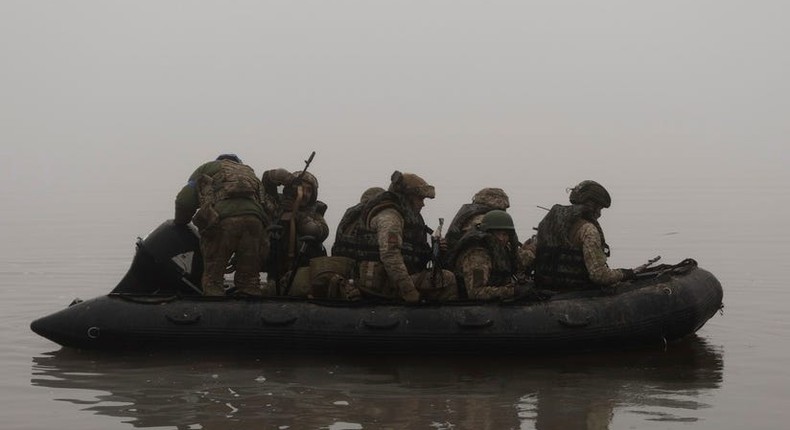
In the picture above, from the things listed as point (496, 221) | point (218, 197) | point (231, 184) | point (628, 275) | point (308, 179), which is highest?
point (308, 179)

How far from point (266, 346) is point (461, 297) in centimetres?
190

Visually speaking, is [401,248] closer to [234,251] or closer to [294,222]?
[294,222]

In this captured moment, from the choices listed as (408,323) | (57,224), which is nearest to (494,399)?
(408,323)

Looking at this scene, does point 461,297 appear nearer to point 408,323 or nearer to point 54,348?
point 408,323

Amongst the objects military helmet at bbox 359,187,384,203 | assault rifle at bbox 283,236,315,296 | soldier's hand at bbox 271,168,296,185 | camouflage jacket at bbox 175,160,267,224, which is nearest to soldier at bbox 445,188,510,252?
military helmet at bbox 359,187,384,203

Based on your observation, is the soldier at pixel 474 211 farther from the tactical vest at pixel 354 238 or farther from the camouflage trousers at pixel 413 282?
the tactical vest at pixel 354 238

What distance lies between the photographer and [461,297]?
1221cm

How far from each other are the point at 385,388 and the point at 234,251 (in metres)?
2.53

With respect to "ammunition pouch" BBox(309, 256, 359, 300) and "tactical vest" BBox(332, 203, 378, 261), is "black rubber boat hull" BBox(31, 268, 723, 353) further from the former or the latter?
"tactical vest" BBox(332, 203, 378, 261)

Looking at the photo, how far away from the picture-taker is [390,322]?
11.8 metres

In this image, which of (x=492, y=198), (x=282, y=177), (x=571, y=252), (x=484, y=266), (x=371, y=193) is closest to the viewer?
(x=484, y=266)

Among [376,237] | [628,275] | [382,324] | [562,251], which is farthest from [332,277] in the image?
[628,275]

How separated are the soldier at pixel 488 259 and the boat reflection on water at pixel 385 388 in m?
0.64

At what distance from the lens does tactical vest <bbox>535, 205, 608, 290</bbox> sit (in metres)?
12.1
